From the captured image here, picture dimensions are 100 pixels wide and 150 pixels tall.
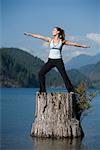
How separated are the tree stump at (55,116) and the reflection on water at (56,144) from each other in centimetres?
23

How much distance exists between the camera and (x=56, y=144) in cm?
1348

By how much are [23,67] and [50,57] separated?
13502cm

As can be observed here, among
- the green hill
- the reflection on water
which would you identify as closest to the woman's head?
the reflection on water

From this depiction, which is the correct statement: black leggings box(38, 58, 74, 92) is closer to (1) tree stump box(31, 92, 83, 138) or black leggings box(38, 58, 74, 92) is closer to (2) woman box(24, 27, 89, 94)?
(2) woman box(24, 27, 89, 94)

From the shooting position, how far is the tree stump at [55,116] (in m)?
14.2

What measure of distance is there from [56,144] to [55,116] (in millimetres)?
986

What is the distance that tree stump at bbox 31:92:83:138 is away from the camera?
14.2 m

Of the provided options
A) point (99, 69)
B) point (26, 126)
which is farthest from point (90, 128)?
point (99, 69)

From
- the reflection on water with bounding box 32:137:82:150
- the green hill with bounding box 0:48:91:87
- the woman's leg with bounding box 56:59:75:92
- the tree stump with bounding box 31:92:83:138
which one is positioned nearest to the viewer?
the reflection on water with bounding box 32:137:82:150

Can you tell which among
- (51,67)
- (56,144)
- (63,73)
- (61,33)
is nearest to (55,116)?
(56,144)

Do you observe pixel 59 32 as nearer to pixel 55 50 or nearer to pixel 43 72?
pixel 55 50

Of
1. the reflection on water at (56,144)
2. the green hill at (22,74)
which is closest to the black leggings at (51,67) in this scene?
the reflection on water at (56,144)

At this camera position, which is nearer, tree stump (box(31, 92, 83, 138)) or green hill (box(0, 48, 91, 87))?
tree stump (box(31, 92, 83, 138))

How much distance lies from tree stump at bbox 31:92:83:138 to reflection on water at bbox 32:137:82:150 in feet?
0.77
